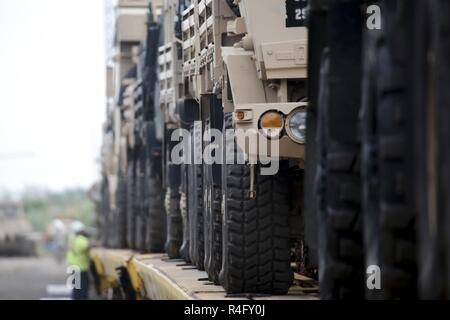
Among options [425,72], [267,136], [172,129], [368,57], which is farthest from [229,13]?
[425,72]

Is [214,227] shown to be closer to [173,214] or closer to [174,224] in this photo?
[173,214]

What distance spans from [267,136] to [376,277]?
4.71 metres

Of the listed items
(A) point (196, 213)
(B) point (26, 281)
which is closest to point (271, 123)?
(A) point (196, 213)

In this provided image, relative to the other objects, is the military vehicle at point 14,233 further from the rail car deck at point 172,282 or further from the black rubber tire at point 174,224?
the black rubber tire at point 174,224

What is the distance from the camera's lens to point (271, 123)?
11875 millimetres

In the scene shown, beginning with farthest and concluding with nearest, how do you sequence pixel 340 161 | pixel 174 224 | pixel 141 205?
pixel 141 205 → pixel 174 224 → pixel 340 161

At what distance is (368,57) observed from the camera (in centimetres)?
679

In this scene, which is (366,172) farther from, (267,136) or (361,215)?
(267,136)

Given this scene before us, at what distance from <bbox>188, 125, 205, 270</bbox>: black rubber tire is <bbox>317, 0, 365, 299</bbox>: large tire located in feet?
23.8

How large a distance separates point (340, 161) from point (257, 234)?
14.8 feet

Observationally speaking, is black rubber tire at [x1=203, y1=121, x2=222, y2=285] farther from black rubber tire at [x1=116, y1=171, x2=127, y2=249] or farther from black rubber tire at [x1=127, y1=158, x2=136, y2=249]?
black rubber tire at [x1=116, y1=171, x2=127, y2=249]

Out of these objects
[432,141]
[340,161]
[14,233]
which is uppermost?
[432,141]

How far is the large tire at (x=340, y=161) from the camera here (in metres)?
7.80

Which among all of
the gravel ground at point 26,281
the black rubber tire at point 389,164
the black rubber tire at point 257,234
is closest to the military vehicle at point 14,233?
the gravel ground at point 26,281
